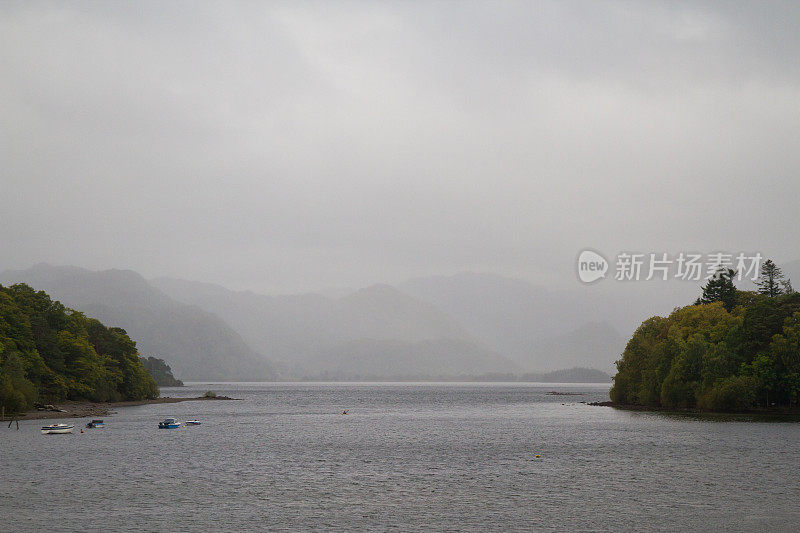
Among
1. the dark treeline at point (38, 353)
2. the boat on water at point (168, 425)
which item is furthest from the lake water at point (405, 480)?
the dark treeline at point (38, 353)

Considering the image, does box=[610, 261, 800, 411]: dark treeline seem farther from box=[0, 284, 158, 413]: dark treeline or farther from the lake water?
box=[0, 284, 158, 413]: dark treeline

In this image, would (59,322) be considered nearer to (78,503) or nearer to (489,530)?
(78,503)

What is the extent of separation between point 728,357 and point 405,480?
4110 inches

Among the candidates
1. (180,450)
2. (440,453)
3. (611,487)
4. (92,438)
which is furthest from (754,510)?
(92,438)

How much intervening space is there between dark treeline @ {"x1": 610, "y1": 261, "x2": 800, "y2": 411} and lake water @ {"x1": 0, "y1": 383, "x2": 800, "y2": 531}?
14818mm

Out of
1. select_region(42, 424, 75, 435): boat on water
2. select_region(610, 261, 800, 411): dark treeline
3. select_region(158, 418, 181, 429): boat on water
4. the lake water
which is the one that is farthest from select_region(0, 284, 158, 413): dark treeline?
select_region(610, 261, 800, 411): dark treeline

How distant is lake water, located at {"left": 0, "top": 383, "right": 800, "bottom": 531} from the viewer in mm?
55000

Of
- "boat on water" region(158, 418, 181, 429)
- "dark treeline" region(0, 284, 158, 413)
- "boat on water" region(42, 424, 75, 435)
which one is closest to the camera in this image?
"boat on water" region(42, 424, 75, 435)

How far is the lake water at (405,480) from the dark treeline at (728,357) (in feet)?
48.6

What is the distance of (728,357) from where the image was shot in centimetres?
15312

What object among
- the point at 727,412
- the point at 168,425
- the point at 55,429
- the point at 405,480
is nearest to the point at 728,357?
the point at 727,412

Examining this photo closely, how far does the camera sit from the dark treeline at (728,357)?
477 ft

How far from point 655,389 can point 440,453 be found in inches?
3989

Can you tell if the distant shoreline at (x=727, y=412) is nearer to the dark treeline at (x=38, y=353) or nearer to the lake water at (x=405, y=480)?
the lake water at (x=405, y=480)
